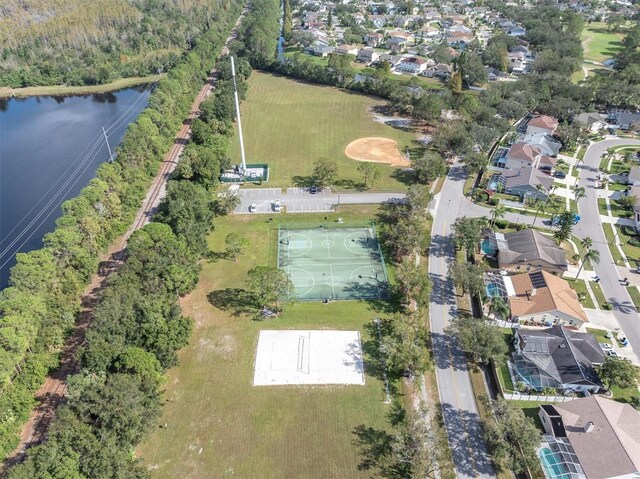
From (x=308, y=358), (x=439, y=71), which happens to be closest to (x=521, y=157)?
(x=308, y=358)

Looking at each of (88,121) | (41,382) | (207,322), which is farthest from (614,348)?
(88,121)

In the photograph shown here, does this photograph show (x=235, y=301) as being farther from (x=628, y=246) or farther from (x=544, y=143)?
(x=544, y=143)

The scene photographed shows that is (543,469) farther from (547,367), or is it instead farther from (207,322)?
(207,322)

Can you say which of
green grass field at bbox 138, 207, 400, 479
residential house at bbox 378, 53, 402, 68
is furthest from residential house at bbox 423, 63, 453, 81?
green grass field at bbox 138, 207, 400, 479

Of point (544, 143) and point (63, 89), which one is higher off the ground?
point (544, 143)

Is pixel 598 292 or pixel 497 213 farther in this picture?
pixel 497 213

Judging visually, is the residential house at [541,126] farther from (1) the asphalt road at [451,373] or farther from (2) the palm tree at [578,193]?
(1) the asphalt road at [451,373]
